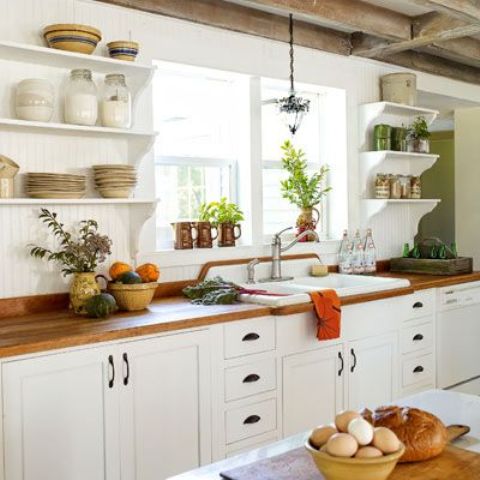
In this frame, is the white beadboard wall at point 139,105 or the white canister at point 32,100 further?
the white beadboard wall at point 139,105

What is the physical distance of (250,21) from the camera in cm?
378

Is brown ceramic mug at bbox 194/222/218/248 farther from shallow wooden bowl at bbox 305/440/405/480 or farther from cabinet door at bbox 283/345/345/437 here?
shallow wooden bowl at bbox 305/440/405/480

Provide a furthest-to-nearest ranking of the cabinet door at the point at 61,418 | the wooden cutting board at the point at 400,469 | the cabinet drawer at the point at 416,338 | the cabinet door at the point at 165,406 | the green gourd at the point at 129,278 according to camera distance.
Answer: the cabinet drawer at the point at 416,338, the green gourd at the point at 129,278, the cabinet door at the point at 165,406, the cabinet door at the point at 61,418, the wooden cutting board at the point at 400,469

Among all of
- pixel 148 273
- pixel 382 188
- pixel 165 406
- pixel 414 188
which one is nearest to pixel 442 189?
pixel 414 188

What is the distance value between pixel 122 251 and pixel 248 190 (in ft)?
→ 3.20

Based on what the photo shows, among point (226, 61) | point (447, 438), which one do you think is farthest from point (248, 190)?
point (447, 438)

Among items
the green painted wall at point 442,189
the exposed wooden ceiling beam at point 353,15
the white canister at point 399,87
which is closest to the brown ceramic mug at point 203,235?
the exposed wooden ceiling beam at point 353,15

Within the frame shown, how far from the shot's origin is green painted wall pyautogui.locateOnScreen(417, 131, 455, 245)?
6887 mm

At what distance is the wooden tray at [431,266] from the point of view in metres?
4.36

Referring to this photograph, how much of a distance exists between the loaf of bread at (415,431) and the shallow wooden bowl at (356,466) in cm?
17

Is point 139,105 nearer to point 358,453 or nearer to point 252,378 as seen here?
point 252,378

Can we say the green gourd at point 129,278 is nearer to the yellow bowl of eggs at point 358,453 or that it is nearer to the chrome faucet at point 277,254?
the chrome faucet at point 277,254

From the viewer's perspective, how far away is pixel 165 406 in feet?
8.83

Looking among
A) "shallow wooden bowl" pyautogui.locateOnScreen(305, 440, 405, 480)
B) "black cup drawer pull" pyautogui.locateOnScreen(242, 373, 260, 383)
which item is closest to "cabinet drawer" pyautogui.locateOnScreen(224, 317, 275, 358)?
"black cup drawer pull" pyautogui.locateOnScreen(242, 373, 260, 383)
